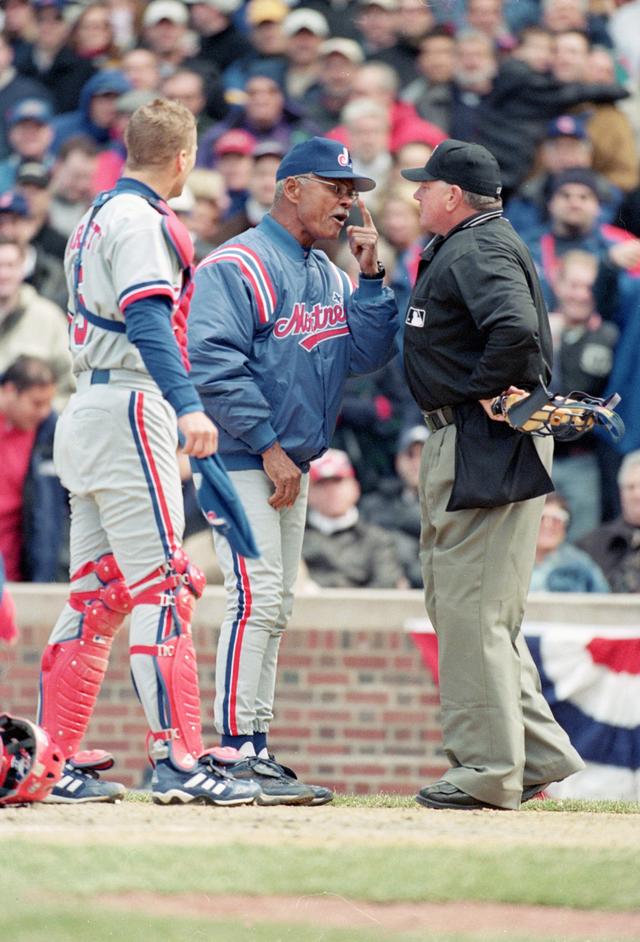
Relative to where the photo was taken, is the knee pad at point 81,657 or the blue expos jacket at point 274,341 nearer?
the knee pad at point 81,657

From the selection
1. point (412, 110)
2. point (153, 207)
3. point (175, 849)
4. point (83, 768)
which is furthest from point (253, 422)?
point (412, 110)

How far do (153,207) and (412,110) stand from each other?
547 centimetres

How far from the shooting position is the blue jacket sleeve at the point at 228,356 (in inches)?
233

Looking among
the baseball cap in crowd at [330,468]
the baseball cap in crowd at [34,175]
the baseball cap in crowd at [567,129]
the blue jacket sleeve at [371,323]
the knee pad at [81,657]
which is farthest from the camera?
the baseball cap in crowd at [34,175]

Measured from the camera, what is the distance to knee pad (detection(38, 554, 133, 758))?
18.8ft

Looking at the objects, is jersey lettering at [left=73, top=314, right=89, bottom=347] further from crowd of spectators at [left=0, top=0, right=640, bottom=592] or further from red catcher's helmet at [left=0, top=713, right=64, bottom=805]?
crowd of spectators at [left=0, top=0, right=640, bottom=592]

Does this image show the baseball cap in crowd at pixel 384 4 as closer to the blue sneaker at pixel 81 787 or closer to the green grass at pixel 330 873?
the blue sneaker at pixel 81 787

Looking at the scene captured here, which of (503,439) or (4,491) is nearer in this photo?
(503,439)

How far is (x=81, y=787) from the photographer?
19.1 ft

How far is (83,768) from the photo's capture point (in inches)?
231

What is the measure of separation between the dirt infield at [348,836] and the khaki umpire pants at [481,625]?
0.19 metres

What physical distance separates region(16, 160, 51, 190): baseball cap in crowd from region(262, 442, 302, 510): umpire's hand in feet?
17.9

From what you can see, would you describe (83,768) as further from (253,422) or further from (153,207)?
(153,207)

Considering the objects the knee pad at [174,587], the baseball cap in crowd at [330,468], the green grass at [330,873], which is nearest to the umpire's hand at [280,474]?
the knee pad at [174,587]
